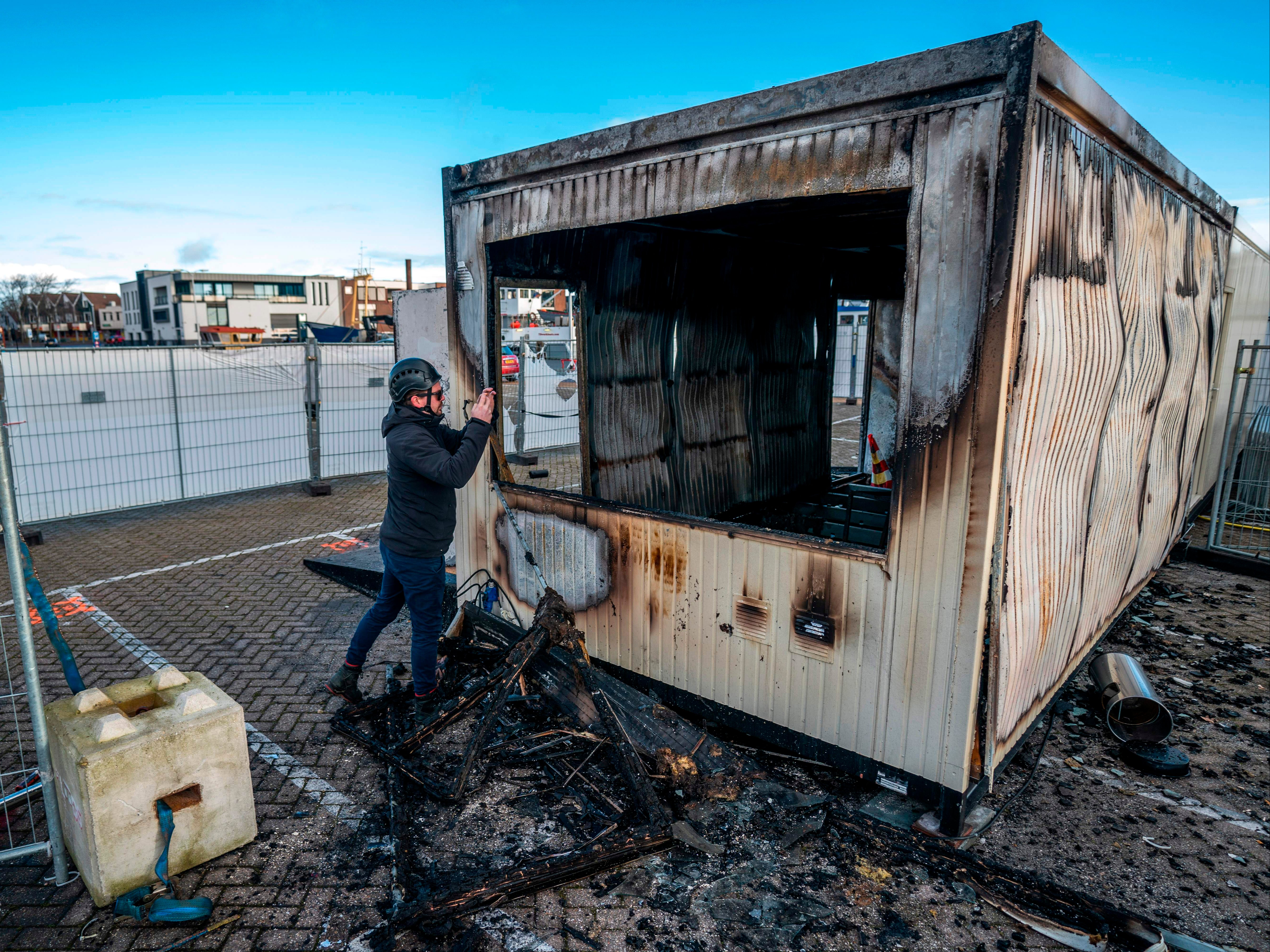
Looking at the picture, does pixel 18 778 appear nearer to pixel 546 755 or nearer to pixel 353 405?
pixel 546 755

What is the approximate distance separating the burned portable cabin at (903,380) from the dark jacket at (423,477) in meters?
0.93

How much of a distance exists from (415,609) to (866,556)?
2.58m

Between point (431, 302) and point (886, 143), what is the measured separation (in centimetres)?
397

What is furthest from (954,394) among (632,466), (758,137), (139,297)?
(139,297)

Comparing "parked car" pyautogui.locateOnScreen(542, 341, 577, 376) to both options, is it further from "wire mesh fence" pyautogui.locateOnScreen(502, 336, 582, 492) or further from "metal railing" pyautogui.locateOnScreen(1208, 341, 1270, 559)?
"metal railing" pyautogui.locateOnScreen(1208, 341, 1270, 559)

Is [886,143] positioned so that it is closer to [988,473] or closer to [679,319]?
[988,473]

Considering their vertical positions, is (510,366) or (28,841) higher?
(510,366)

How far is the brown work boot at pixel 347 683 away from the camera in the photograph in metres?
4.68

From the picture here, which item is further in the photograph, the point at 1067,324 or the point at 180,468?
the point at 180,468

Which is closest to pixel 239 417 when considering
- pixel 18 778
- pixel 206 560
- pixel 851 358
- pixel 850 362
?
pixel 206 560

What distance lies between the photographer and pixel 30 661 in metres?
3.02

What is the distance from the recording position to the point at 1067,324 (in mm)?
3635

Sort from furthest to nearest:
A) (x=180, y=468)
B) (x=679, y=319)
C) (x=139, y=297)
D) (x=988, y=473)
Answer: (x=139, y=297) < (x=180, y=468) < (x=679, y=319) < (x=988, y=473)

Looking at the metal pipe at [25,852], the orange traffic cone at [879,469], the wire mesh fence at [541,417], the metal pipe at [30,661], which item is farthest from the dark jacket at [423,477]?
the wire mesh fence at [541,417]
